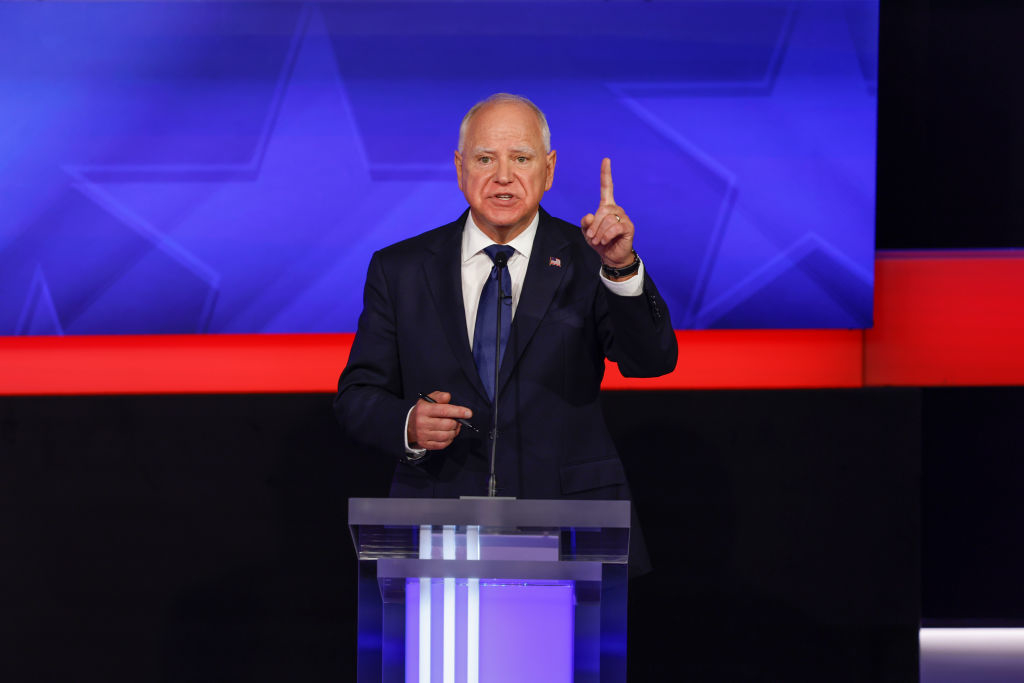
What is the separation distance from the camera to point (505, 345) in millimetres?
A: 2180

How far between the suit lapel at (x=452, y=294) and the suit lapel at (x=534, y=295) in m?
0.07

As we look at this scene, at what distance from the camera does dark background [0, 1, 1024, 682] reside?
11.4 ft

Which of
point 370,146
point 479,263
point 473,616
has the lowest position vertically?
point 473,616

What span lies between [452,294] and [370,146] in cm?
154

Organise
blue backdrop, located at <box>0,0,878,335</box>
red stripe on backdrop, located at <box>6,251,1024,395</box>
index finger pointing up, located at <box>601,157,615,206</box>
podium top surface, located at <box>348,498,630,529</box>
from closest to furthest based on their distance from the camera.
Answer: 1. podium top surface, located at <box>348,498,630,529</box>
2. index finger pointing up, located at <box>601,157,615,206</box>
3. blue backdrop, located at <box>0,0,878,335</box>
4. red stripe on backdrop, located at <box>6,251,1024,395</box>

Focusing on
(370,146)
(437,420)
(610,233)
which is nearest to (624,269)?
(610,233)

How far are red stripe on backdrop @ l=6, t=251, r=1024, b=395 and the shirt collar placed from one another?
1381mm

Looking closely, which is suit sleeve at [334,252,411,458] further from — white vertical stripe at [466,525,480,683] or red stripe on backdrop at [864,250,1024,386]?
red stripe on backdrop at [864,250,1024,386]

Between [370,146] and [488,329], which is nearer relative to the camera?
[488,329]

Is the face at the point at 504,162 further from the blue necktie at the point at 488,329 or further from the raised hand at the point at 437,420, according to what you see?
the raised hand at the point at 437,420

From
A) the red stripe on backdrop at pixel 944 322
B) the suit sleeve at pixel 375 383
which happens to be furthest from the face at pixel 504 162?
the red stripe on backdrop at pixel 944 322

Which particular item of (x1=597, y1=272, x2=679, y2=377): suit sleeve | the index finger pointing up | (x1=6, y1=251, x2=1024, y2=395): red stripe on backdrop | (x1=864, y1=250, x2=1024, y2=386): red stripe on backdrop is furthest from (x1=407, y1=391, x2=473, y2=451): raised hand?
(x1=864, y1=250, x2=1024, y2=386): red stripe on backdrop

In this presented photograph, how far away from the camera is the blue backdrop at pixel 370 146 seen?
3.59 m

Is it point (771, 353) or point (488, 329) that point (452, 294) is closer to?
point (488, 329)
